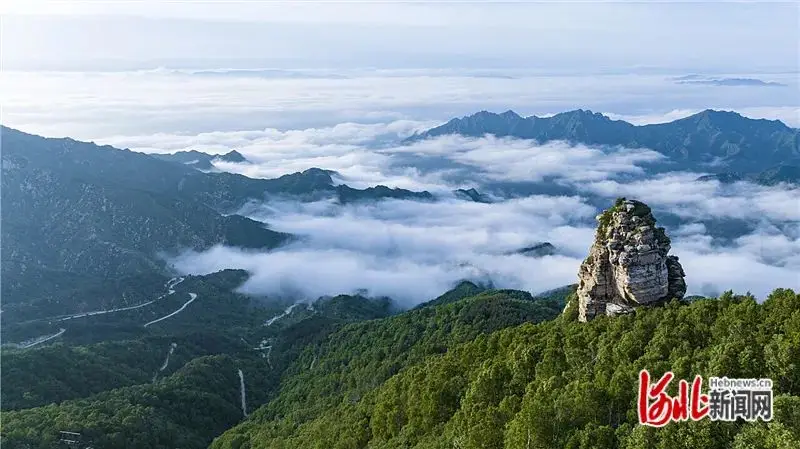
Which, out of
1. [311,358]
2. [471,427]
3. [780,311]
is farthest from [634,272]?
[311,358]

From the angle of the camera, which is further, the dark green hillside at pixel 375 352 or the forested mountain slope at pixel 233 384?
the dark green hillside at pixel 375 352

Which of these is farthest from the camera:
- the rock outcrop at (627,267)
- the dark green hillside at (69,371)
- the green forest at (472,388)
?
the dark green hillside at (69,371)

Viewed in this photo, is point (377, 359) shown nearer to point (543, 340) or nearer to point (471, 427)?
point (543, 340)

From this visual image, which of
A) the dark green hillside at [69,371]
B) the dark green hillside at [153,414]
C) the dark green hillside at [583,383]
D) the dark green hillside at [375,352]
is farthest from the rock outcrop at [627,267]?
the dark green hillside at [69,371]

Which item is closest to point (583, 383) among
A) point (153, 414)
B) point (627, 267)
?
point (627, 267)

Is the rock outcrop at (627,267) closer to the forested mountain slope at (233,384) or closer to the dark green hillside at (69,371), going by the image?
the forested mountain slope at (233,384)

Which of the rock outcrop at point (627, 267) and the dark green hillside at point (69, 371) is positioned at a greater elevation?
the rock outcrop at point (627, 267)

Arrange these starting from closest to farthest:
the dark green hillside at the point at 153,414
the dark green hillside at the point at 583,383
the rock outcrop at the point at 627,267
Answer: the dark green hillside at the point at 583,383 < the rock outcrop at the point at 627,267 < the dark green hillside at the point at 153,414

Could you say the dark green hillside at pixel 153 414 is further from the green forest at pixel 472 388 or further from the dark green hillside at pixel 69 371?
the dark green hillside at pixel 69 371
